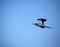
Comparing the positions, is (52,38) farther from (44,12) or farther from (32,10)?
(32,10)

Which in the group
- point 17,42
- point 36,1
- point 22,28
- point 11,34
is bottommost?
point 17,42

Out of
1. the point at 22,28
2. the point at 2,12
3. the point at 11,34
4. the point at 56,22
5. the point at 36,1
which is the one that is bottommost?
the point at 11,34

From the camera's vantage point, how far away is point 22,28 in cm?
186

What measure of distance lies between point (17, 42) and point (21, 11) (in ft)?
1.98

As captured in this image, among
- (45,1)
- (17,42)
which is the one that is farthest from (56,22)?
(17,42)

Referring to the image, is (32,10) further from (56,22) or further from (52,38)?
(52,38)

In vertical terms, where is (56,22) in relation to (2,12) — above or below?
below

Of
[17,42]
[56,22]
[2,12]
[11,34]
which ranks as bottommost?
[17,42]

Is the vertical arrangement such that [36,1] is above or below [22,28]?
above

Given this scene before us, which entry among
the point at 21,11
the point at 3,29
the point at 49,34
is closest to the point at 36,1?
the point at 21,11

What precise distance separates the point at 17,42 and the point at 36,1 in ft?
2.89

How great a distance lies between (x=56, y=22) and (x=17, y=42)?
855 mm

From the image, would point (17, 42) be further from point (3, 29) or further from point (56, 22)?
point (56, 22)

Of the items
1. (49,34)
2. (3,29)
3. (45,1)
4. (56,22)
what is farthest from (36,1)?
(3,29)
